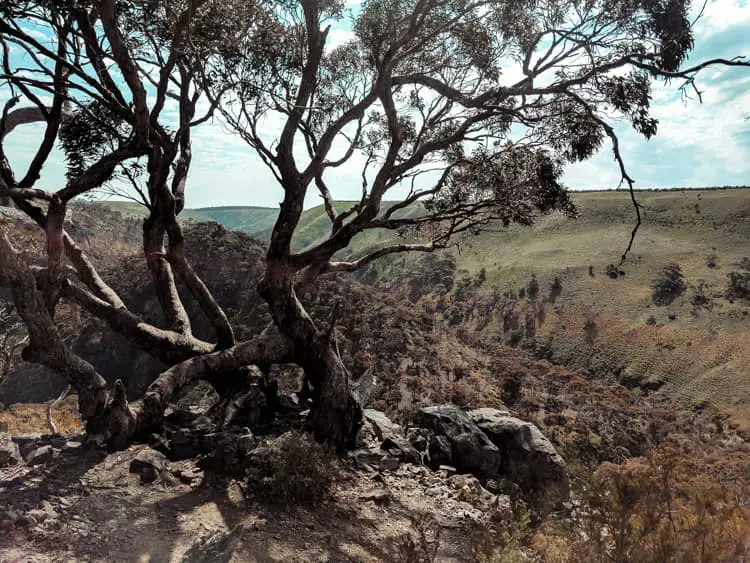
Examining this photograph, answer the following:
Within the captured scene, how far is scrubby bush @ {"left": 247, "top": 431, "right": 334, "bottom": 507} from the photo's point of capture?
7.10 m

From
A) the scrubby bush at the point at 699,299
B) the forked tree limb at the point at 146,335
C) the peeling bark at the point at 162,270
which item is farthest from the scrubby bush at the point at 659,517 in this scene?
the scrubby bush at the point at 699,299

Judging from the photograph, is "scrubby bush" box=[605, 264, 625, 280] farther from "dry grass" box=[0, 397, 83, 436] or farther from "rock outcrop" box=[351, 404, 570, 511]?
"dry grass" box=[0, 397, 83, 436]

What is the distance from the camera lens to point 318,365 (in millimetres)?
10148

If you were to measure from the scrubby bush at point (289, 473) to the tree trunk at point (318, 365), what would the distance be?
165 centimetres

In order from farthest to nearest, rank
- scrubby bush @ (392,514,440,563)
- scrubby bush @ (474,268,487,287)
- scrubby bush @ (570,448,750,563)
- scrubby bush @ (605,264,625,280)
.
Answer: scrubby bush @ (474,268,487,287), scrubby bush @ (605,264,625,280), scrubby bush @ (392,514,440,563), scrubby bush @ (570,448,750,563)

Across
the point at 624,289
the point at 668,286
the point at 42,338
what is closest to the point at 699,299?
the point at 668,286

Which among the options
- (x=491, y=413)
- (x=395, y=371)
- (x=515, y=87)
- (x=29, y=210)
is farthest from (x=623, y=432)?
(x=29, y=210)

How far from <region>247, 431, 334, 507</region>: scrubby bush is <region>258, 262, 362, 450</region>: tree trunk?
5.42ft

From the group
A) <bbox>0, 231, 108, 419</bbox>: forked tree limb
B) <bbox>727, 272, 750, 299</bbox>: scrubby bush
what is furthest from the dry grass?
<bbox>727, 272, 750, 299</bbox>: scrubby bush

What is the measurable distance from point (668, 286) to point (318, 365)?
71.2 meters

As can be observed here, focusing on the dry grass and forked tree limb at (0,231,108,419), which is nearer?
forked tree limb at (0,231,108,419)

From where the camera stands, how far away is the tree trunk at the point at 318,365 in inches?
377

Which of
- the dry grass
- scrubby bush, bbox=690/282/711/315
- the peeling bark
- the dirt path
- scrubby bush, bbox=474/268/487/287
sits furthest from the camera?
scrubby bush, bbox=474/268/487/287

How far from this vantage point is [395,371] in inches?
1241
